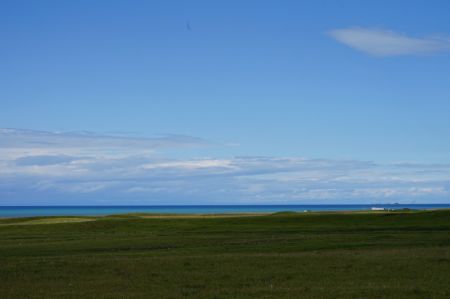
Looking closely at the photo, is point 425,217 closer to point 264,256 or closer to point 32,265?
point 264,256

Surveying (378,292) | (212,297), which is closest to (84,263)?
(212,297)

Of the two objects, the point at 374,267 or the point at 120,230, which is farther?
the point at 120,230

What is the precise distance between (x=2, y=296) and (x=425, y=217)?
66.1 m

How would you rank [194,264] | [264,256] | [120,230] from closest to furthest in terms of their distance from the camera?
[194,264]
[264,256]
[120,230]

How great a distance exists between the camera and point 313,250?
4416 cm

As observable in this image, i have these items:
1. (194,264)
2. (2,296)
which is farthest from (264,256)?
(2,296)

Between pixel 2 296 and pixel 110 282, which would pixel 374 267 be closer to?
pixel 110 282

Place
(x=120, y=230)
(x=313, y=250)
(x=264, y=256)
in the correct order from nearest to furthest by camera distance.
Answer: (x=264, y=256) < (x=313, y=250) < (x=120, y=230)

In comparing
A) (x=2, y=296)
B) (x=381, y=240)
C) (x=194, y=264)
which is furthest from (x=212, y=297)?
(x=381, y=240)

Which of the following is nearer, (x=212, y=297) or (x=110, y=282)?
(x=212, y=297)

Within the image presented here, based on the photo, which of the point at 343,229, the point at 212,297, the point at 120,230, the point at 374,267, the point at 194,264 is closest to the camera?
the point at 212,297

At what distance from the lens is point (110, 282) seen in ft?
93.0

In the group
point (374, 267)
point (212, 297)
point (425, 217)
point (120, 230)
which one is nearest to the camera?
point (212, 297)

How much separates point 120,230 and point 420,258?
44757 mm
